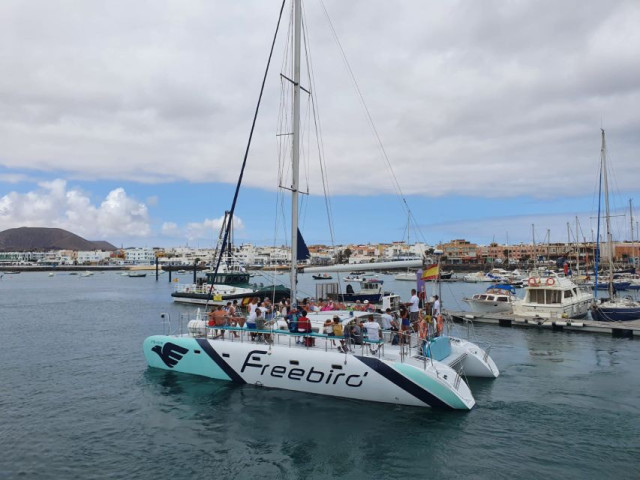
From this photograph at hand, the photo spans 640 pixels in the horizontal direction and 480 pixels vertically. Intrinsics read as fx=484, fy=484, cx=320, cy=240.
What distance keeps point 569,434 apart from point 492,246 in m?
179

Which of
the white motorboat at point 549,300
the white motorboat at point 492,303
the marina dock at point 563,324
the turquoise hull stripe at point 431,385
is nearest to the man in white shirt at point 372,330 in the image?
the turquoise hull stripe at point 431,385

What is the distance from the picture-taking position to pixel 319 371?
13945 mm

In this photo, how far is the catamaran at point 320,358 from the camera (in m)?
13.0

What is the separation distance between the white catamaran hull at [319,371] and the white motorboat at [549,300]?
67.0ft

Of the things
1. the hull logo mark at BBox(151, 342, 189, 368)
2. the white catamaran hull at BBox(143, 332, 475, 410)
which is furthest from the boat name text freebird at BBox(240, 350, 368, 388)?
the hull logo mark at BBox(151, 342, 189, 368)

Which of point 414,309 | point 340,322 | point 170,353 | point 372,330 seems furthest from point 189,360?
point 414,309

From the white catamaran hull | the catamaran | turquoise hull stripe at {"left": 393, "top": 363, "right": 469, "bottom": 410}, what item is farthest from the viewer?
the catamaran

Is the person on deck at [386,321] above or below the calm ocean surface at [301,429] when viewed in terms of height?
above

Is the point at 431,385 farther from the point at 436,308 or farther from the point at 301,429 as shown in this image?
the point at 436,308

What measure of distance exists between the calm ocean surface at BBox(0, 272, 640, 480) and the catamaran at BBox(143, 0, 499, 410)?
16.6 inches

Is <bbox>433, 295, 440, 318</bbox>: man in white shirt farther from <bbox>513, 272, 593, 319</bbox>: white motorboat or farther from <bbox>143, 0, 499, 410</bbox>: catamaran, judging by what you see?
<bbox>513, 272, 593, 319</bbox>: white motorboat

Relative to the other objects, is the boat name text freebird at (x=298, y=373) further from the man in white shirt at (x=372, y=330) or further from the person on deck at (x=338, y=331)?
the man in white shirt at (x=372, y=330)

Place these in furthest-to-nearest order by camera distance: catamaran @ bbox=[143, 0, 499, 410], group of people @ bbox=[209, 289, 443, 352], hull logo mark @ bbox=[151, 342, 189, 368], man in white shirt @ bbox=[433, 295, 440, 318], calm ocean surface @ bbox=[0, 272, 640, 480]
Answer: hull logo mark @ bbox=[151, 342, 189, 368] → man in white shirt @ bbox=[433, 295, 440, 318] → group of people @ bbox=[209, 289, 443, 352] → catamaran @ bbox=[143, 0, 499, 410] → calm ocean surface @ bbox=[0, 272, 640, 480]

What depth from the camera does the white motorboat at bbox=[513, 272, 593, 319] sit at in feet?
102
